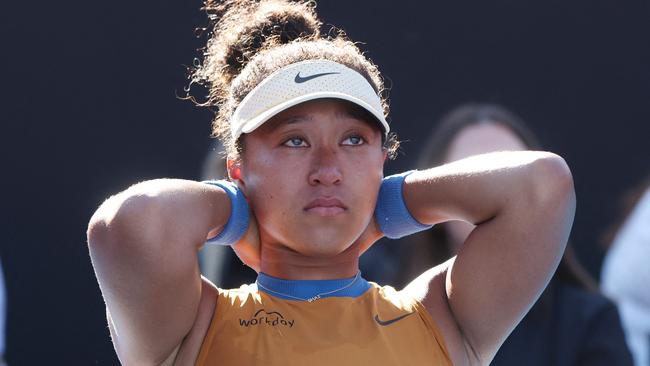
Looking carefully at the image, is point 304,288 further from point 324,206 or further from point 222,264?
point 222,264

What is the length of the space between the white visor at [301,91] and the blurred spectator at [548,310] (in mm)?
1063

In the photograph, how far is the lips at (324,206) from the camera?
6.37 feet

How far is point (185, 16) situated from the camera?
352 cm

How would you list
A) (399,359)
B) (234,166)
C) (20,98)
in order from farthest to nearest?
(20,98)
(234,166)
(399,359)

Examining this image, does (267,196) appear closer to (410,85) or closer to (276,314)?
(276,314)

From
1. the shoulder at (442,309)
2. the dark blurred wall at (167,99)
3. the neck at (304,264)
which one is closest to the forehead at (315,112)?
the neck at (304,264)

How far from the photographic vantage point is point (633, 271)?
3627 mm

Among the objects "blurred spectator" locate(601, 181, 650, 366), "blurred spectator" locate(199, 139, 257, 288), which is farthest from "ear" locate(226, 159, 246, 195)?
"blurred spectator" locate(601, 181, 650, 366)

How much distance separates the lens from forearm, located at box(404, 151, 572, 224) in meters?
2.03

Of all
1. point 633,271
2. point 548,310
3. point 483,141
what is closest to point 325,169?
→ point 548,310

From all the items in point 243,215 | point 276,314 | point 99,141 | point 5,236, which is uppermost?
point 243,215

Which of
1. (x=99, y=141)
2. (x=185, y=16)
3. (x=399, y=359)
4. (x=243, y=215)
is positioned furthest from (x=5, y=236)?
(x=399, y=359)

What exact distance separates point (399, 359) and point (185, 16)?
1.88 m

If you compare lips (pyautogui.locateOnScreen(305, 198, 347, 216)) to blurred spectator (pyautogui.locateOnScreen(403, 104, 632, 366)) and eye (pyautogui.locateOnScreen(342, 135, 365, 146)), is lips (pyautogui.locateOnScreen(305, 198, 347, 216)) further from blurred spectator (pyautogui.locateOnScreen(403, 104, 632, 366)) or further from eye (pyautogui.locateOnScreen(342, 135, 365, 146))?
blurred spectator (pyautogui.locateOnScreen(403, 104, 632, 366))
